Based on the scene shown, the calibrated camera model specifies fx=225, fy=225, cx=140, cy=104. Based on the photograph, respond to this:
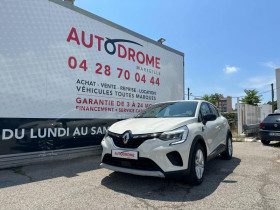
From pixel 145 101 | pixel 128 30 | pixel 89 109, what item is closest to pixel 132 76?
pixel 145 101

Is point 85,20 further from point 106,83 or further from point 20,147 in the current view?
point 20,147

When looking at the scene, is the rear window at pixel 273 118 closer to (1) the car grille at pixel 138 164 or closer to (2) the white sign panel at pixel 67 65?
(2) the white sign panel at pixel 67 65

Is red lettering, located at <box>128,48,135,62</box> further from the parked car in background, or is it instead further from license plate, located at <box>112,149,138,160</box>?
the parked car in background

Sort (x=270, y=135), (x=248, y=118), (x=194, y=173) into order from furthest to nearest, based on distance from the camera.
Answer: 1. (x=248, y=118)
2. (x=270, y=135)
3. (x=194, y=173)

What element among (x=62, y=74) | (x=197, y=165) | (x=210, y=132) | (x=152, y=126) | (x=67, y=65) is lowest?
(x=197, y=165)

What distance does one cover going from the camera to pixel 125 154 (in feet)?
11.7

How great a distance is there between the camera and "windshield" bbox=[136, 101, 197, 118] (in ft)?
14.9

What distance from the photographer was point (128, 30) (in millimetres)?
7238

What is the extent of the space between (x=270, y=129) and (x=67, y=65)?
7490 mm

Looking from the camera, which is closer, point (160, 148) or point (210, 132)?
point (160, 148)

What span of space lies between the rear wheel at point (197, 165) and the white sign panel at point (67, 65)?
3205mm

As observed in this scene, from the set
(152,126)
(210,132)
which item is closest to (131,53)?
(210,132)

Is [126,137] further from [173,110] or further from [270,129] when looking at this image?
[270,129]

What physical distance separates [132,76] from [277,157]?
482 centimetres
